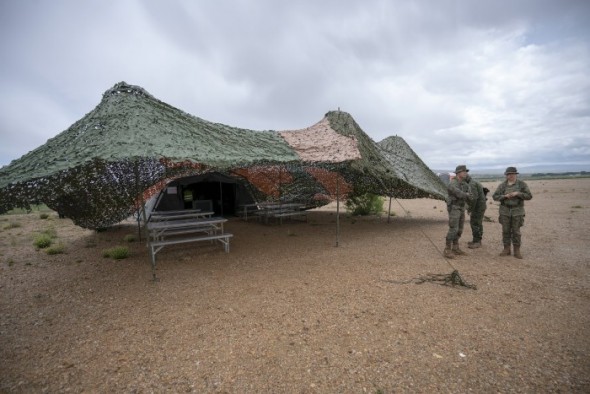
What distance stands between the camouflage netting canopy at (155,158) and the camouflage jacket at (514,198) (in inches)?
123

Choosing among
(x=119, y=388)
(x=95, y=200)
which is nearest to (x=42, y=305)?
(x=119, y=388)

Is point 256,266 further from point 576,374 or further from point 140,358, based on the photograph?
point 576,374

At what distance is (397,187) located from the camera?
34.6 ft

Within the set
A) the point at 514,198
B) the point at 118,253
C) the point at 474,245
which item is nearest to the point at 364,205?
the point at 474,245

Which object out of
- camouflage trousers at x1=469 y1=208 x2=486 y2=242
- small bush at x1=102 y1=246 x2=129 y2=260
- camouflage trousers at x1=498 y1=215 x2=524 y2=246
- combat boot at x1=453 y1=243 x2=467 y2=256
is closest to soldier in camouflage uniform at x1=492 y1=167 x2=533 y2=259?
camouflage trousers at x1=498 y1=215 x2=524 y2=246

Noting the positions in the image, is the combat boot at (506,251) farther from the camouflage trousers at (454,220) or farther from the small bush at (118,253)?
the small bush at (118,253)

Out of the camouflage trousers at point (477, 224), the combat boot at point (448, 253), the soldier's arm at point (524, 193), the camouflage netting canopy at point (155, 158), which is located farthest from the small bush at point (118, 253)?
the soldier's arm at point (524, 193)

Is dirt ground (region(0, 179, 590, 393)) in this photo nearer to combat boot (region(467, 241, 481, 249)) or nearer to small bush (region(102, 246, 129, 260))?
small bush (region(102, 246, 129, 260))

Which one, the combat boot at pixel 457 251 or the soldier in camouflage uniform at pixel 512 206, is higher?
the soldier in camouflage uniform at pixel 512 206

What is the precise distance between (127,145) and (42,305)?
278 cm

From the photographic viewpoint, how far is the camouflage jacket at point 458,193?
6.34 metres

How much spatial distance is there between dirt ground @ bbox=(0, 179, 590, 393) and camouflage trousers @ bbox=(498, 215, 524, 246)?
1.61 feet

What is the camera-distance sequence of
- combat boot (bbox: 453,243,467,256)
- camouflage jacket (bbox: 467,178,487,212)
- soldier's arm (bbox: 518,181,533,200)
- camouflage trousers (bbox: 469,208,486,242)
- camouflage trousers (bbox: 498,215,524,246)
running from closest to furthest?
soldier's arm (bbox: 518,181,533,200) → camouflage trousers (bbox: 498,215,524,246) → combat boot (bbox: 453,243,467,256) → camouflage jacket (bbox: 467,178,487,212) → camouflage trousers (bbox: 469,208,486,242)

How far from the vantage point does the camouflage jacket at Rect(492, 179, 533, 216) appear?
20.0ft
